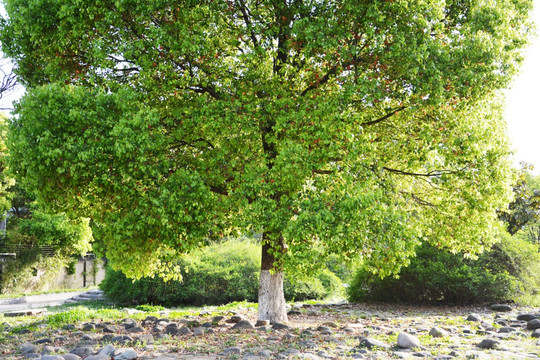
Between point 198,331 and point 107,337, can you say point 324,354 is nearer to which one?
point 198,331

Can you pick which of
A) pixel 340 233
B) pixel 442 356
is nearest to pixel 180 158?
pixel 340 233

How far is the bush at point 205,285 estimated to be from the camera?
1830 cm

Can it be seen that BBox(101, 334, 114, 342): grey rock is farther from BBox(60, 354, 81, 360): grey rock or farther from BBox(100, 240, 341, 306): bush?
BBox(100, 240, 341, 306): bush

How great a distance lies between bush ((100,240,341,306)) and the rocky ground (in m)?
5.55

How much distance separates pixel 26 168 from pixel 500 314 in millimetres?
14435

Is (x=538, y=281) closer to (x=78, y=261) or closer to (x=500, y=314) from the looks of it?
(x=500, y=314)

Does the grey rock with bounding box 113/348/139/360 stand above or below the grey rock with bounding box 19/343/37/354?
above

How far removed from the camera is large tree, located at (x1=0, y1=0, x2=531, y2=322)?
8.55 metres

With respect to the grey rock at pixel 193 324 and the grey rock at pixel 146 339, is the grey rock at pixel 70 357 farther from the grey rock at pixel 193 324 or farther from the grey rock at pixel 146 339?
the grey rock at pixel 193 324

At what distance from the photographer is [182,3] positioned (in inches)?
388

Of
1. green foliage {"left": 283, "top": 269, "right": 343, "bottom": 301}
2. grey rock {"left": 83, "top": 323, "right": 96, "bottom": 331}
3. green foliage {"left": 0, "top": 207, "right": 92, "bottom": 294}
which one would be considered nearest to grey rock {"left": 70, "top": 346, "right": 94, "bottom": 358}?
grey rock {"left": 83, "top": 323, "right": 96, "bottom": 331}

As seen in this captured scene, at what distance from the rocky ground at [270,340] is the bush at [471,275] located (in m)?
2.62

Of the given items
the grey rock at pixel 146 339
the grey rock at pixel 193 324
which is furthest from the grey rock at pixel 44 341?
the grey rock at pixel 193 324

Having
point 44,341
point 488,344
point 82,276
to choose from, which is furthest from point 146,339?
point 82,276
